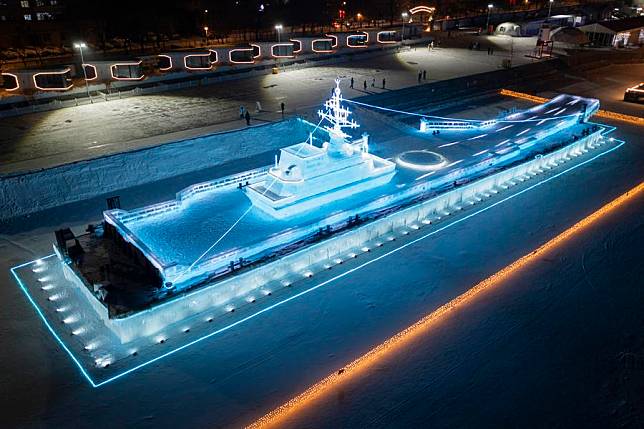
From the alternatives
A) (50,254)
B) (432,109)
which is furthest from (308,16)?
(50,254)

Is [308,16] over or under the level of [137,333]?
over

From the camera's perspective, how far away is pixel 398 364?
46.1 ft

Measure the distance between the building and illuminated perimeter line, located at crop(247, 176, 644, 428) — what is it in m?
53.2

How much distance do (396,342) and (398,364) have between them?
917 millimetres

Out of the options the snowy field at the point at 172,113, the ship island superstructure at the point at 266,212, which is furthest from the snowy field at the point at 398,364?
the snowy field at the point at 172,113

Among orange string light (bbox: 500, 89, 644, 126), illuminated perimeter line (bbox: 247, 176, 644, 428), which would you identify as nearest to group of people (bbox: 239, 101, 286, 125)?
illuminated perimeter line (bbox: 247, 176, 644, 428)

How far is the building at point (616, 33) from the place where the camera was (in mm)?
61594

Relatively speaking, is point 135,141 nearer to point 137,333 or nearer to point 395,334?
point 137,333

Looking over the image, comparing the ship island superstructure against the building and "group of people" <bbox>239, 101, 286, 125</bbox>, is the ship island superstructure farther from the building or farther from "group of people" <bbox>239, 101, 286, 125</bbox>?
the building

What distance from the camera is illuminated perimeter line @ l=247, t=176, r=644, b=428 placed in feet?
41.0

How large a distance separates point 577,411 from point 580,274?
23.5 feet

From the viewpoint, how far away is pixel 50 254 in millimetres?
19297

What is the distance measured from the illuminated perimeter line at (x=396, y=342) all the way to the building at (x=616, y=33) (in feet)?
Answer: 175

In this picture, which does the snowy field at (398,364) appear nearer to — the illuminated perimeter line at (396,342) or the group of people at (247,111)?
the illuminated perimeter line at (396,342)
